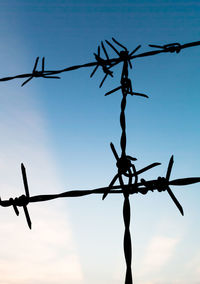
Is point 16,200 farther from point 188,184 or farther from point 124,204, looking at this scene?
point 188,184

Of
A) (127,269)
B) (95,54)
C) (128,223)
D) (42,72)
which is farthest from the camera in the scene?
(42,72)

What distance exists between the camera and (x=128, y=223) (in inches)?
70.1

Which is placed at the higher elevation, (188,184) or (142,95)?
(142,95)

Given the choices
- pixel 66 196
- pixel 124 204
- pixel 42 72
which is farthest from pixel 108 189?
pixel 42 72

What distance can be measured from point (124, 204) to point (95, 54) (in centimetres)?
128

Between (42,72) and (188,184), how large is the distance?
1.66m

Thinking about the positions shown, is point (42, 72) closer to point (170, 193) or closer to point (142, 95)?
point (142, 95)

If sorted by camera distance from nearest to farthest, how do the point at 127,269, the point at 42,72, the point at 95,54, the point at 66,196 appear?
the point at 127,269 < the point at 66,196 < the point at 95,54 < the point at 42,72

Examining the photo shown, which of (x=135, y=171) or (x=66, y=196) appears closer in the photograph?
(x=135, y=171)

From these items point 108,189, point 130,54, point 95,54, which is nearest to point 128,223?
point 108,189

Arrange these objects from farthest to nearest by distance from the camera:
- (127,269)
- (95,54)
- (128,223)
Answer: (95,54), (128,223), (127,269)

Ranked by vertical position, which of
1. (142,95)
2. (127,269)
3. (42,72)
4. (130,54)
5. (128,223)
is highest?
(42,72)

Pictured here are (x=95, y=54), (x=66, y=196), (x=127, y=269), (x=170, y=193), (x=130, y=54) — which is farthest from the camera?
(x=95, y=54)

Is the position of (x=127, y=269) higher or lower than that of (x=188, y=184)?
lower
